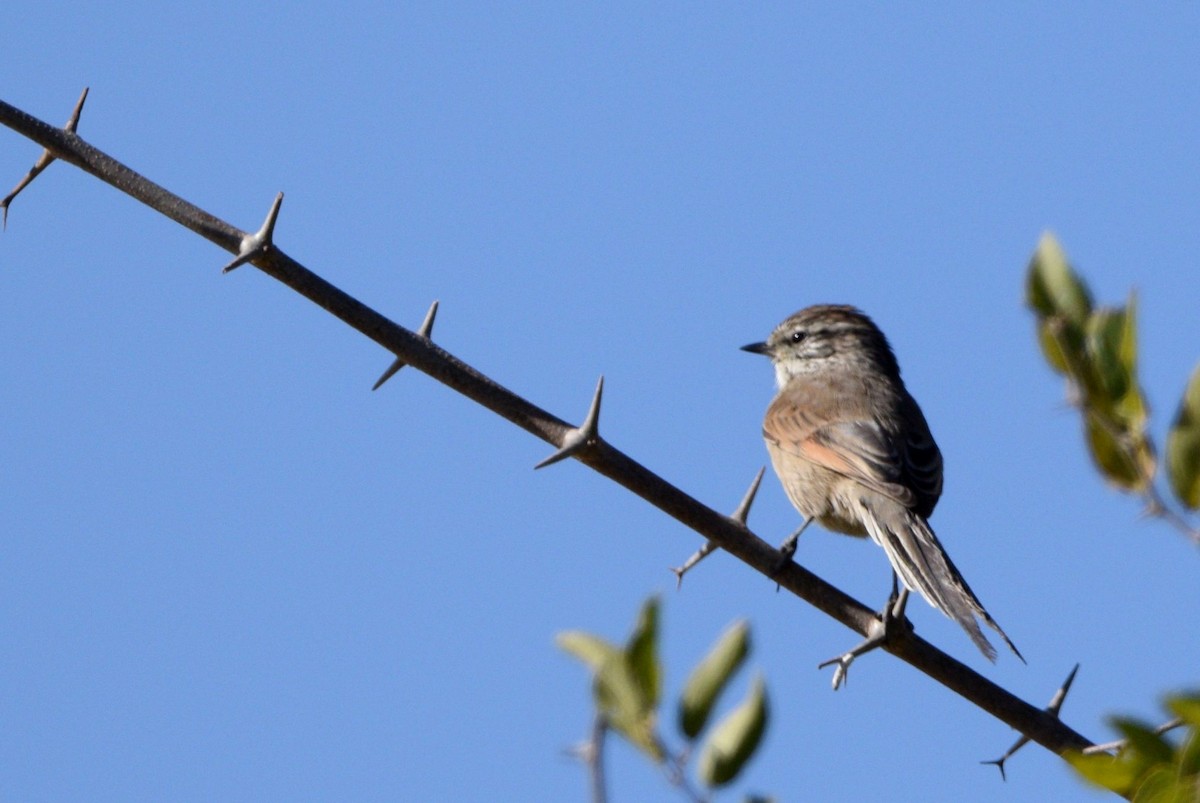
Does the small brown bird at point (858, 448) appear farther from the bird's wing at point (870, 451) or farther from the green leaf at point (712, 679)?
the green leaf at point (712, 679)

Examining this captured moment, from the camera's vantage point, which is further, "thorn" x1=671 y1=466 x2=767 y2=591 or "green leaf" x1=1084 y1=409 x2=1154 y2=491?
"thorn" x1=671 y1=466 x2=767 y2=591

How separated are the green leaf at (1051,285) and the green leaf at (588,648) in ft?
2.40

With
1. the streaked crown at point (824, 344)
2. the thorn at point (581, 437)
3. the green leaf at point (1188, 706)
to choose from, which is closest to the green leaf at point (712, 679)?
the green leaf at point (1188, 706)

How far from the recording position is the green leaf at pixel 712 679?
1.88m

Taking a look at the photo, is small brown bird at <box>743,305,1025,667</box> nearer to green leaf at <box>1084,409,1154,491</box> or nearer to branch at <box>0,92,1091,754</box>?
branch at <box>0,92,1091,754</box>

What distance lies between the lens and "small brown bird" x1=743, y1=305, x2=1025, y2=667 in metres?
6.89

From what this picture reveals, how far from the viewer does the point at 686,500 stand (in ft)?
15.6

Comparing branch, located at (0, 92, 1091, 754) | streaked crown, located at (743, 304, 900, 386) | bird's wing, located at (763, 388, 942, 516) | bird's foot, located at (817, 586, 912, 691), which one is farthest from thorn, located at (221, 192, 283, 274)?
streaked crown, located at (743, 304, 900, 386)

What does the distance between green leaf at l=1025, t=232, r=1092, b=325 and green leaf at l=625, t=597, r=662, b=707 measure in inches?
26.0

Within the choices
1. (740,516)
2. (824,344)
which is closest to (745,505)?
(740,516)

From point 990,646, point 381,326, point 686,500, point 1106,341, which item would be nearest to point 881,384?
point 990,646

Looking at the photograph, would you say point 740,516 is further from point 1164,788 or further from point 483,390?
point 1164,788

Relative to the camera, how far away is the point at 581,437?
4488 millimetres

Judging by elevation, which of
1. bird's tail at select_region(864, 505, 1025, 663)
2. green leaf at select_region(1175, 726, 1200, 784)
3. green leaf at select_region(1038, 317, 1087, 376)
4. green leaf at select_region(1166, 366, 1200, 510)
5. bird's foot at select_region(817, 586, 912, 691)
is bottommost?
green leaf at select_region(1175, 726, 1200, 784)
